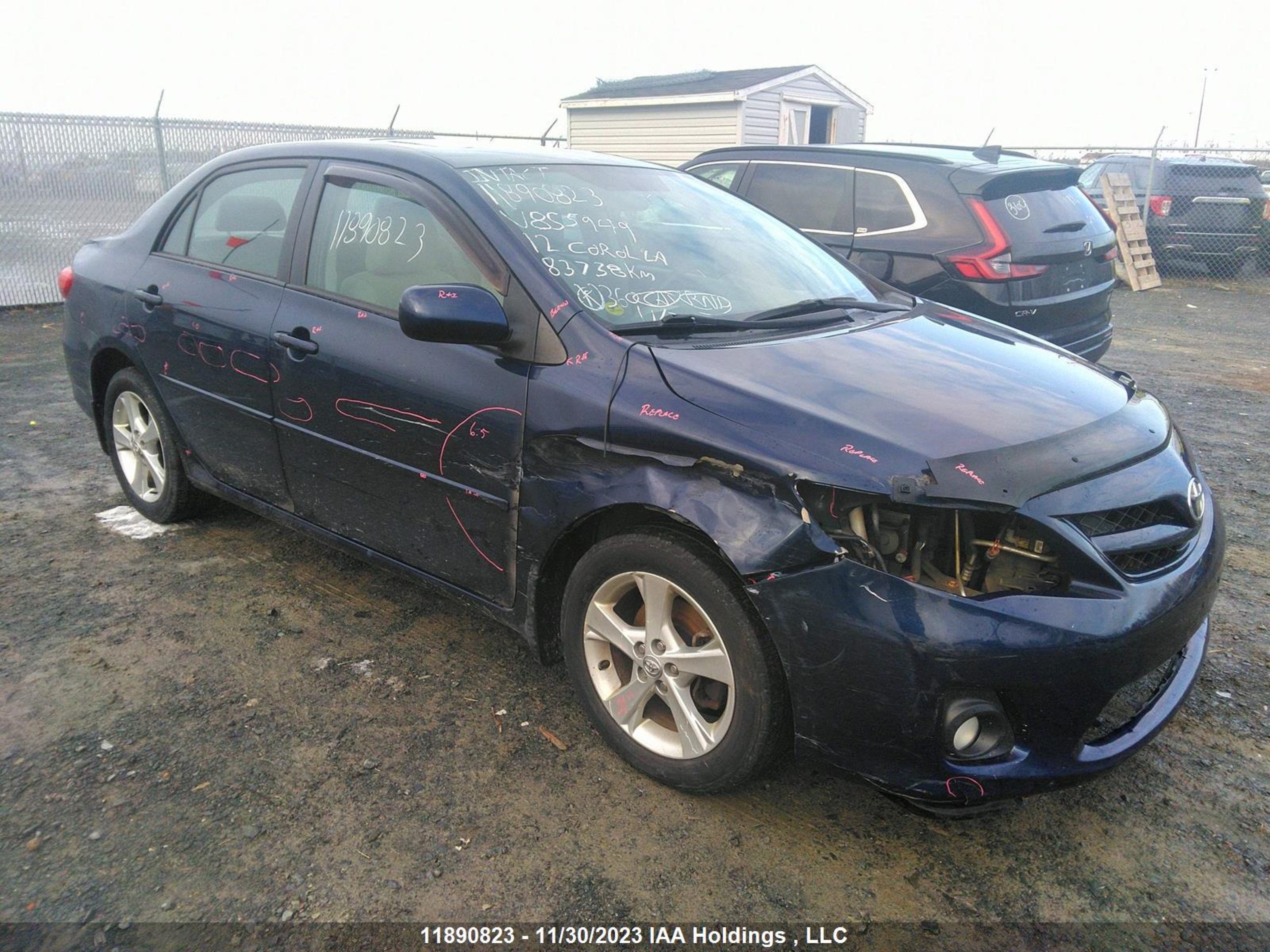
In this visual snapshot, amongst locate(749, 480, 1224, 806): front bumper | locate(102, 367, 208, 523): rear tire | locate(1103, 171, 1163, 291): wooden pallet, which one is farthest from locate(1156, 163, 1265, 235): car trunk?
locate(102, 367, 208, 523): rear tire

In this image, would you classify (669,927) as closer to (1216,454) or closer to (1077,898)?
(1077,898)

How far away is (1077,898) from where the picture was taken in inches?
90.4

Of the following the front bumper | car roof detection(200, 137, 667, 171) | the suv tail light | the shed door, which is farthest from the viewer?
the shed door

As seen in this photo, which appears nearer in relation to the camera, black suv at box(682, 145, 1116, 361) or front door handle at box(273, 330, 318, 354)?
front door handle at box(273, 330, 318, 354)

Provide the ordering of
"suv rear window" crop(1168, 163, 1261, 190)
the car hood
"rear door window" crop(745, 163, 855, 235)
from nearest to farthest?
the car hood → "rear door window" crop(745, 163, 855, 235) → "suv rear window" crop(1168, 163, 1261, 190)

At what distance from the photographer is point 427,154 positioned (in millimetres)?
3246

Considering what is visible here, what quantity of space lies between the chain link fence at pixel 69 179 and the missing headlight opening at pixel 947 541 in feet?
32.1

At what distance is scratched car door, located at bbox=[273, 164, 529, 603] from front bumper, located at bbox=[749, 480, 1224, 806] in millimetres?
1002

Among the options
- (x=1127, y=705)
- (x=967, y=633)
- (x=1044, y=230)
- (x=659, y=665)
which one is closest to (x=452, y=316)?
(x=659, y=665)

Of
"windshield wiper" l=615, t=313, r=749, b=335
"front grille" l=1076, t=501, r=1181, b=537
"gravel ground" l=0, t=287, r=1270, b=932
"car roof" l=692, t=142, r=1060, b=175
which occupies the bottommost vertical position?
"gravel ground" l=0, t=287, r=1270, b=932

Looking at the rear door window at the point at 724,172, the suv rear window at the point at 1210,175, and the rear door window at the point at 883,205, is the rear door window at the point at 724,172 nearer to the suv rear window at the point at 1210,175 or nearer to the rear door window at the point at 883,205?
the rear door window at the point at 883,205

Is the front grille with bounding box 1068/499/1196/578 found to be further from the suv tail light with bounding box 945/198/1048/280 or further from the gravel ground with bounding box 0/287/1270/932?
the suv tail light with bounding box 945/198/1048/280

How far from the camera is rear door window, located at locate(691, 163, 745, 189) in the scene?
24.0ft

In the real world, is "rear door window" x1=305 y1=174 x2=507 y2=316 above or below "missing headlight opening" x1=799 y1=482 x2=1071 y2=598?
above
